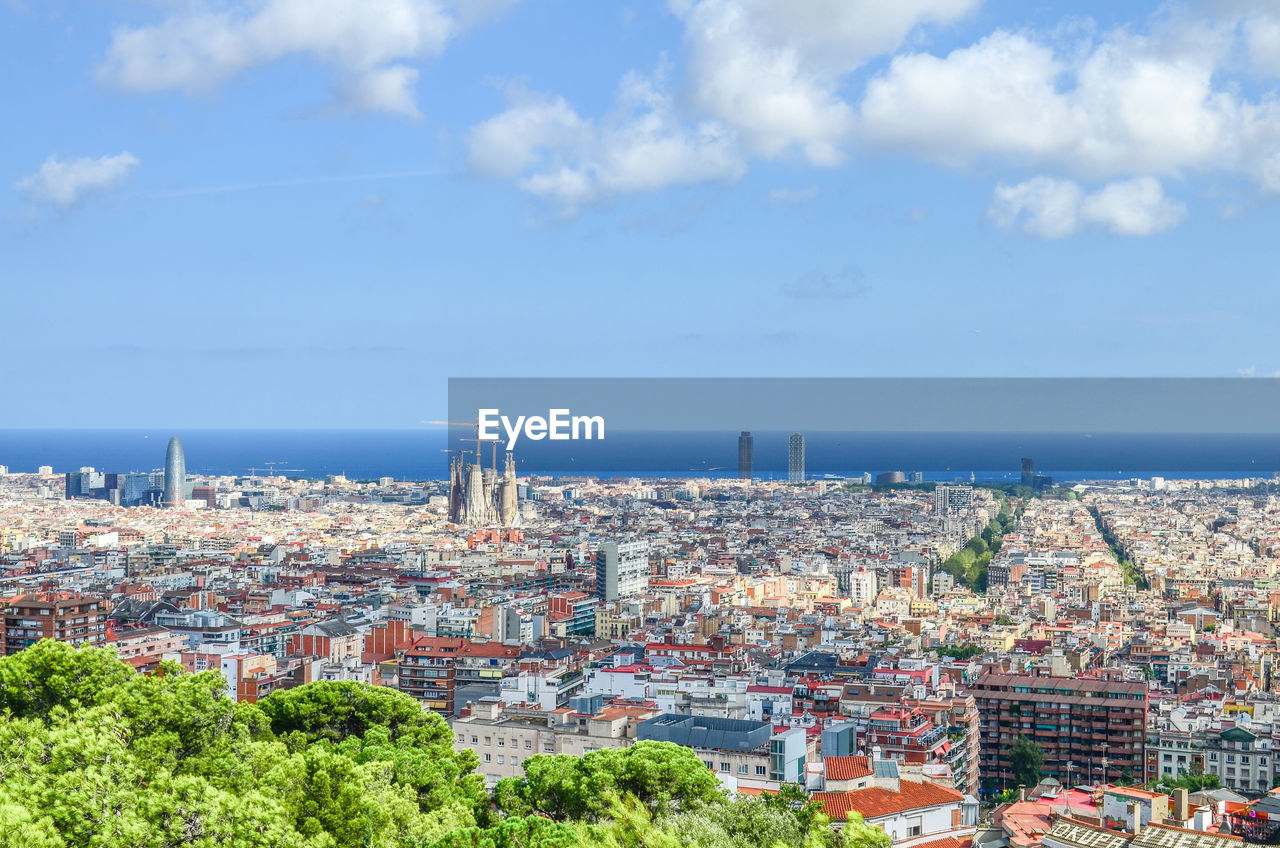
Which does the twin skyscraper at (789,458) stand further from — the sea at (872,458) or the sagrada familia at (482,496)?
the sagrada familia at (482,496)

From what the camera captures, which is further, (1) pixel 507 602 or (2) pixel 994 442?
(2) pixel 994 442

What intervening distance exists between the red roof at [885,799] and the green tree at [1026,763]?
3.56m

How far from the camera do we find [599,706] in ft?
30.1

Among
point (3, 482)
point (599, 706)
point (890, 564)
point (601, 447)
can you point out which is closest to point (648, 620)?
point (890, 564)

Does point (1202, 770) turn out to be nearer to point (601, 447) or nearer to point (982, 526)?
point (982, 526)

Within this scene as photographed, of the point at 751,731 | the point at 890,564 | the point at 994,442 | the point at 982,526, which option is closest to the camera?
the point at 751,731

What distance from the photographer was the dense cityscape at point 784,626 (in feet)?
27.6

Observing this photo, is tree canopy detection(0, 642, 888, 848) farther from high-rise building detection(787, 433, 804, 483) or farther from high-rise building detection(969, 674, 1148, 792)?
high-rise building detection(787, 433, 804, 483)

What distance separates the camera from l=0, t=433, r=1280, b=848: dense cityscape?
27.6 ft

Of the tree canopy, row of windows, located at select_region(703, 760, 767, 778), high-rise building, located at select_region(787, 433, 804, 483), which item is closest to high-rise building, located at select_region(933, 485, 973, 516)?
high-rise building, located at select_region(787, 433, 804, 483)

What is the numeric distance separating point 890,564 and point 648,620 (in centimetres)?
748

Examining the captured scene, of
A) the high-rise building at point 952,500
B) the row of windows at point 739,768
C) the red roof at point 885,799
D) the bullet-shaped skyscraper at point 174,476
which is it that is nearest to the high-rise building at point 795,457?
the high-rise building at point 952,500

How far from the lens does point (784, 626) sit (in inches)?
672

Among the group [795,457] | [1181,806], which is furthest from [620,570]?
[795,457]
